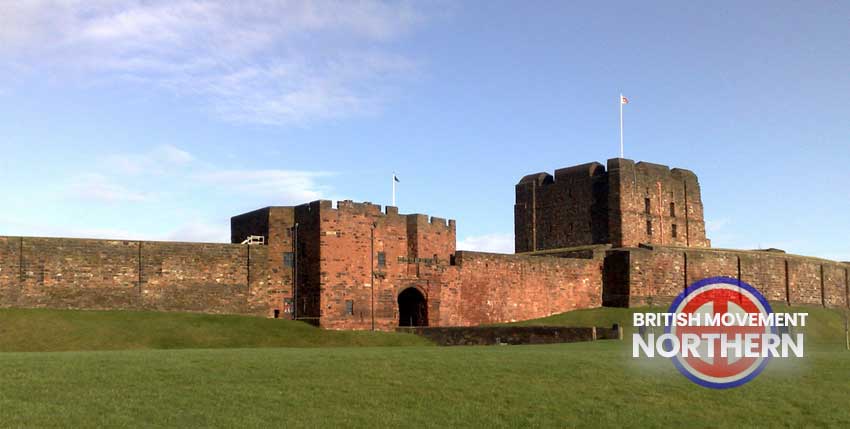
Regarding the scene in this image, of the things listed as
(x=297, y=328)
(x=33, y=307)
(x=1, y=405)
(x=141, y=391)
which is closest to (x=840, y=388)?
(x=141, y=391)

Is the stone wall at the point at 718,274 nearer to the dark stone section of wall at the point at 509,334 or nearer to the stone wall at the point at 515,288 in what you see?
the stone wall at the point at 515,288

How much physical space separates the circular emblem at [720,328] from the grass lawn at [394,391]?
67 cm

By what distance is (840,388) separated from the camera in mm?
24391

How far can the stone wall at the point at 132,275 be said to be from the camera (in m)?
39.6

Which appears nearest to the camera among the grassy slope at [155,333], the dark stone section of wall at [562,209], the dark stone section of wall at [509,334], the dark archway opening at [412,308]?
the grassy slope at [155,333]

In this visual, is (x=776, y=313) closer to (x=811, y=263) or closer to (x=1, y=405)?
(x=811, y=263)

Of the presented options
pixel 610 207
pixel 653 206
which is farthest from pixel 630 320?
pixel 653 206

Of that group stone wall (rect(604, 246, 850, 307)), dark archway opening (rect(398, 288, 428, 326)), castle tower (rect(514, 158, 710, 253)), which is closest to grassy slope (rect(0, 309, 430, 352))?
dark archway opening (rect(398, 288, 428, 326))

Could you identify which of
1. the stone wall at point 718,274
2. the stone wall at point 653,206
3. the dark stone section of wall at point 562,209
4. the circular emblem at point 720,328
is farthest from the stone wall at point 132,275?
the dark stone section of wall at point 562,209

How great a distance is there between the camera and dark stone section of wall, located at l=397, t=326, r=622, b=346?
40.0m

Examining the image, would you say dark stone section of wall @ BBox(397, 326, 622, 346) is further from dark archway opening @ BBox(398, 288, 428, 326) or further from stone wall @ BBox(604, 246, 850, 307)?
stone wall @ BBox(604, 246, 850, 307)

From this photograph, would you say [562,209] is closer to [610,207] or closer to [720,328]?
[610,207]

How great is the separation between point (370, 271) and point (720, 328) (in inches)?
727

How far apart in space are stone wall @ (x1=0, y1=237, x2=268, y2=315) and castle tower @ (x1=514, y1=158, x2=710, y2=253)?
3044 centimetres
